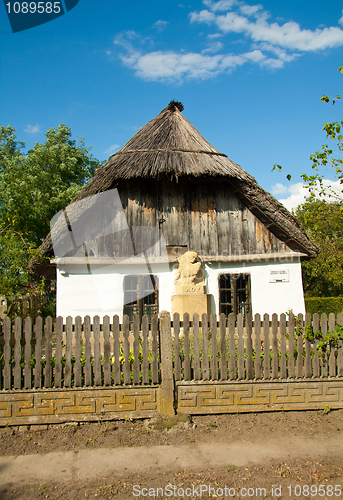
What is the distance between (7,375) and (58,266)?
484cm

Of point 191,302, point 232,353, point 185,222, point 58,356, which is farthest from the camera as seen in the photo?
point 185,222

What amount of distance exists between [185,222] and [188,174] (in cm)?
131

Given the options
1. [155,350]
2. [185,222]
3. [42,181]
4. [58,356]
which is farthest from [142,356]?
[42,181]

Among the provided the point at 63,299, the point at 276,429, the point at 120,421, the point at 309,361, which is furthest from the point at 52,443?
the point at 63,299

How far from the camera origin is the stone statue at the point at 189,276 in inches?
332

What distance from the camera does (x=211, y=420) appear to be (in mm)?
3857

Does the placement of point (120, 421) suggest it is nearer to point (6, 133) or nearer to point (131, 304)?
point (131, 304)

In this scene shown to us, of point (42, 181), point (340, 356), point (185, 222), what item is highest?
point (42, 181)

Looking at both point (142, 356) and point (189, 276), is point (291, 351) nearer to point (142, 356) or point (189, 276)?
point (142, 356)

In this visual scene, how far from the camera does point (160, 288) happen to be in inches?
345

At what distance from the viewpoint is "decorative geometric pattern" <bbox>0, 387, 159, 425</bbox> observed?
375 cm

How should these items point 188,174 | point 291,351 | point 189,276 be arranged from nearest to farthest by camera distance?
point 291,351, point 189,276, point 188,174

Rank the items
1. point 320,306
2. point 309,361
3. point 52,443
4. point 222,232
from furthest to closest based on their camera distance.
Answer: point 320,306 → point 222,232 → point 309,361 → point 52,443

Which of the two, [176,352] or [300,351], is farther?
[300,351]
